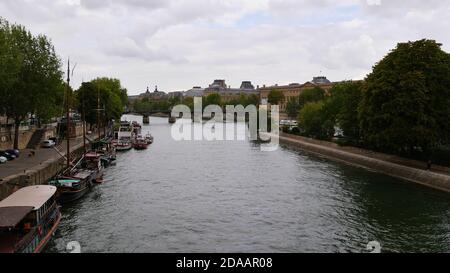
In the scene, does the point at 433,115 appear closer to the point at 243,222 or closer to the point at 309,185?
the point at 309,185

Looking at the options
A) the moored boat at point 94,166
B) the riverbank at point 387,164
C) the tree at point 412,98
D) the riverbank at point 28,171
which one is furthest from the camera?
the tree at point 412,98

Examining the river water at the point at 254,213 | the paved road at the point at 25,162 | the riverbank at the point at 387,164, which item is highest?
the paved road at the point at 25,162

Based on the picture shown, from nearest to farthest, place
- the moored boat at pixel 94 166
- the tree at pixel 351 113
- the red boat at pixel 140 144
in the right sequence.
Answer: the moored boat at pixel 94 166, the tree at pixel 351 113, the red boat at pixel 140 144

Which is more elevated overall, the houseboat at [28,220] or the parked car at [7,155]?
the parked car at [7,155]

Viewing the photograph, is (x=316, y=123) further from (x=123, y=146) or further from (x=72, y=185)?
(x=72, y=185)

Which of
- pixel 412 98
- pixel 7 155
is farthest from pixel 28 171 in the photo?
pixel 412 98

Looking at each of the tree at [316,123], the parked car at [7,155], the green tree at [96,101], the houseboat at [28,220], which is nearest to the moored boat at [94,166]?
the parked car at [7,155]

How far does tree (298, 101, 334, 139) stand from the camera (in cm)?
8175

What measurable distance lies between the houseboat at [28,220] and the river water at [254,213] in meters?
1.12

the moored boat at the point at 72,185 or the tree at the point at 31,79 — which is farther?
the tree at the point at 31,79

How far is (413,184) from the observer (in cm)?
4522

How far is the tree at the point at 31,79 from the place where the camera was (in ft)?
186

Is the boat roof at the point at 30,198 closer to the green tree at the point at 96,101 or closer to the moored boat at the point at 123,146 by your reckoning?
the moored boat at the point at 123,146

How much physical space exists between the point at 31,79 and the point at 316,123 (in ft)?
165
